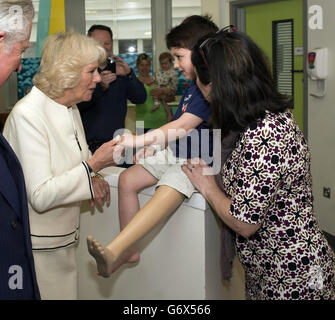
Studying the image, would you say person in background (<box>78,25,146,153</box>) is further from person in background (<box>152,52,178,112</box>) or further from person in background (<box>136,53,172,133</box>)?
person in background (<box>152,52,178,112</box>)

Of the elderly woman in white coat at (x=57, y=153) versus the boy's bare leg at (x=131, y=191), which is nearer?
the elderly woman in white coat at (x=57, y=153)

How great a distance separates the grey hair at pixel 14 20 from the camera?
121 cm

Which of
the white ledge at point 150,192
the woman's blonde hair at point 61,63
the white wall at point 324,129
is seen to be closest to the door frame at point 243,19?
the white wall at point 324,129

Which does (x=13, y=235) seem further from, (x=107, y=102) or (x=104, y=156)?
(x=107, y=102)

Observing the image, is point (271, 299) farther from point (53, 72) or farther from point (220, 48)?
point (53, 72)

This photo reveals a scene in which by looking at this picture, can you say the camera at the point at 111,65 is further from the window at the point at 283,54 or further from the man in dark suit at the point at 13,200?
the window at the point at 283,54

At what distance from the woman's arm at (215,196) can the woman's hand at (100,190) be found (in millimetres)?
454

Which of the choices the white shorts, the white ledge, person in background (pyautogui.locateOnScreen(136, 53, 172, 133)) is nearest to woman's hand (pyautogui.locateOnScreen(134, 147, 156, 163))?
the white shorts

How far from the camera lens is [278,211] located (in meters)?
1.46

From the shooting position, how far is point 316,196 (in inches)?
156

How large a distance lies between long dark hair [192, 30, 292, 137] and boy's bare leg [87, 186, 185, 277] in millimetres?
431

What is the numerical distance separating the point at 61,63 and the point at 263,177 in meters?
0.91

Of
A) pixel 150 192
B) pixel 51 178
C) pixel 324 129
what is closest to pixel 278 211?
pixel 150 192

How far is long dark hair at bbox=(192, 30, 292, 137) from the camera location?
1.34 m
